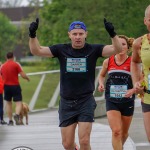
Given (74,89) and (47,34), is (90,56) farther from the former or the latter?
(47,34)

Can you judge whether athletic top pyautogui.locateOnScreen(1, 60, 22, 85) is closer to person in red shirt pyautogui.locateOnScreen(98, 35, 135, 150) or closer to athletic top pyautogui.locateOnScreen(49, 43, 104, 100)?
person in red shirt pyautogui.locateOnScreen(98, 35, 135, 150)

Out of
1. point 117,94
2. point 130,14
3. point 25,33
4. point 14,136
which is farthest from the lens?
point 25,33

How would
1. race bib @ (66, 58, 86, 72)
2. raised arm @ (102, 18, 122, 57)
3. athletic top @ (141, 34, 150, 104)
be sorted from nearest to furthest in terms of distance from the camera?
1. athletic top @ (141, 34, 150, 104)
2. raised arm @ (102, 18, 122, 57)
3. race bib @ (66, 58, 86, 72)

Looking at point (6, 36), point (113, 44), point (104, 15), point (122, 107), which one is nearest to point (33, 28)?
point (113, 44)

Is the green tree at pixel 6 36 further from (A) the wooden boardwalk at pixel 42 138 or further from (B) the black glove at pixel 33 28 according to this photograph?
(B) the black glove at pixel 33 28

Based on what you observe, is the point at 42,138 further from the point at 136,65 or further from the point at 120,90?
the point at 136,65

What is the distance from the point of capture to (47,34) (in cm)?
4212

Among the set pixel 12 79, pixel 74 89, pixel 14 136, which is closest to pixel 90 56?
pixel 74 89

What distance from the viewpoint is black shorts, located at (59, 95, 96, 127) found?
7.70m

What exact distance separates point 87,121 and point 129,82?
4.84 feet

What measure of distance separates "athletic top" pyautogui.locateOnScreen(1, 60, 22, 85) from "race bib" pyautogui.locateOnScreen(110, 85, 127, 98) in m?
7.21

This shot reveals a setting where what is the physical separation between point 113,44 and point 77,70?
0.57 m

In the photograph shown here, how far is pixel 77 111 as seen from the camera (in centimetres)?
775

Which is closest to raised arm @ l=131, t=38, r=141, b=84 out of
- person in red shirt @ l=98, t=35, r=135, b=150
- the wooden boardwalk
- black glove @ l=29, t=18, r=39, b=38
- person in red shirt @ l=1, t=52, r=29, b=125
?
black glove @ l=29, t=18, r=39, b=38
